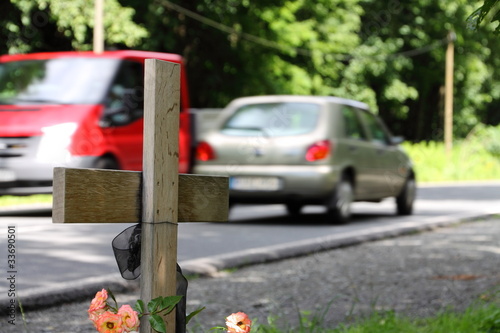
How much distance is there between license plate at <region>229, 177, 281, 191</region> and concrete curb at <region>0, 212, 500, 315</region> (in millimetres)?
1570

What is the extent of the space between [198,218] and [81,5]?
23115 millimetres

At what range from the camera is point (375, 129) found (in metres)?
12.5

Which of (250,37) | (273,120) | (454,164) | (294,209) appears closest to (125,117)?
(273,120)

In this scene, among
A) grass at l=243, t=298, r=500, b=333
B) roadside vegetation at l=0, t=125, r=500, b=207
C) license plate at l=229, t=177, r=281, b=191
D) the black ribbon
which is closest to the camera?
the black ribbon

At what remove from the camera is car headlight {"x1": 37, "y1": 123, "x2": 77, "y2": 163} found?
35.0 ft

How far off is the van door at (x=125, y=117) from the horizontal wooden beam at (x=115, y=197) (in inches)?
340

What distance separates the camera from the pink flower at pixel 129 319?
2.46 metres

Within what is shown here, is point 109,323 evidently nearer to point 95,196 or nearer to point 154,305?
point 154,305

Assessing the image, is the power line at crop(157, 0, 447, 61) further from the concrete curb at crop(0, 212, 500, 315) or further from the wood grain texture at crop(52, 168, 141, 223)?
the wood grain texture at crop(52, 168, 141, 223)

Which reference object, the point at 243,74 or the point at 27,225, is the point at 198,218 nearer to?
the point at 27,225

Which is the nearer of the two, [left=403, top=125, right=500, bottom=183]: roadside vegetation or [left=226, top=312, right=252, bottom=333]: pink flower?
[left=226, top=312, right=252, bottom=333]: pink flower

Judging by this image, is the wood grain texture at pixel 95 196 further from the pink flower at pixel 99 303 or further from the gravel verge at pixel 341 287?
the gravel verge at pixel 341 287

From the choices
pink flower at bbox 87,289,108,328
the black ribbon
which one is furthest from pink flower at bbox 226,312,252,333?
pink flower at bbox 87,289,108,328

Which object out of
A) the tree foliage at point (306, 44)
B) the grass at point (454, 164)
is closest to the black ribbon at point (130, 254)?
the tree foliage at point (306, 44)
